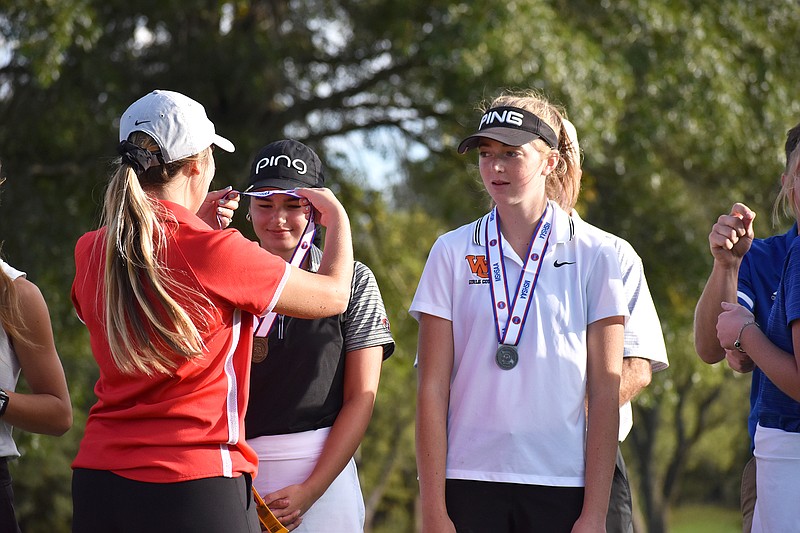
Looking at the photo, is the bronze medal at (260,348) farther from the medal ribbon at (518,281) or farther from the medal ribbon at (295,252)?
the medal ribbon at (518,281)

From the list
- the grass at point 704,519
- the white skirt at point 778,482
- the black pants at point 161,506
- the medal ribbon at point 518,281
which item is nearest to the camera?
the black pants at point 161,506

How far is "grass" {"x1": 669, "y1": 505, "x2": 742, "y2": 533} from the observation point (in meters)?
45.7

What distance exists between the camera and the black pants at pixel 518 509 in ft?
11.2

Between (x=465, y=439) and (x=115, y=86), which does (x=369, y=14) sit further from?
(x=465, y=439)

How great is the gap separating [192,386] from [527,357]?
1.21 m

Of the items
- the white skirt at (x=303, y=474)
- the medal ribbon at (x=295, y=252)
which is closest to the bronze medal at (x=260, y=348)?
the medal ribbon at (x=295, y=252)

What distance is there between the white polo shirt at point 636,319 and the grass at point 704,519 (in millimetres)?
42917

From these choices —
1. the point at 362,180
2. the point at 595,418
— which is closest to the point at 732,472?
the point at 362,180

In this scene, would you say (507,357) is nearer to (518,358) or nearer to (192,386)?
(518,358)

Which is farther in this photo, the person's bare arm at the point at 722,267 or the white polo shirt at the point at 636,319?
the white polo shirt at the point at 636,319

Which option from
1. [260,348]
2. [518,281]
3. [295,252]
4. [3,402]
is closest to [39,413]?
[3,402]

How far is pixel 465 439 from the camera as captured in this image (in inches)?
139

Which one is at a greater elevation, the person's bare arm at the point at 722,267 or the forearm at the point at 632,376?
the person's bare arm at the point at 722,267

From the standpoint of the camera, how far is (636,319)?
3881 mm
